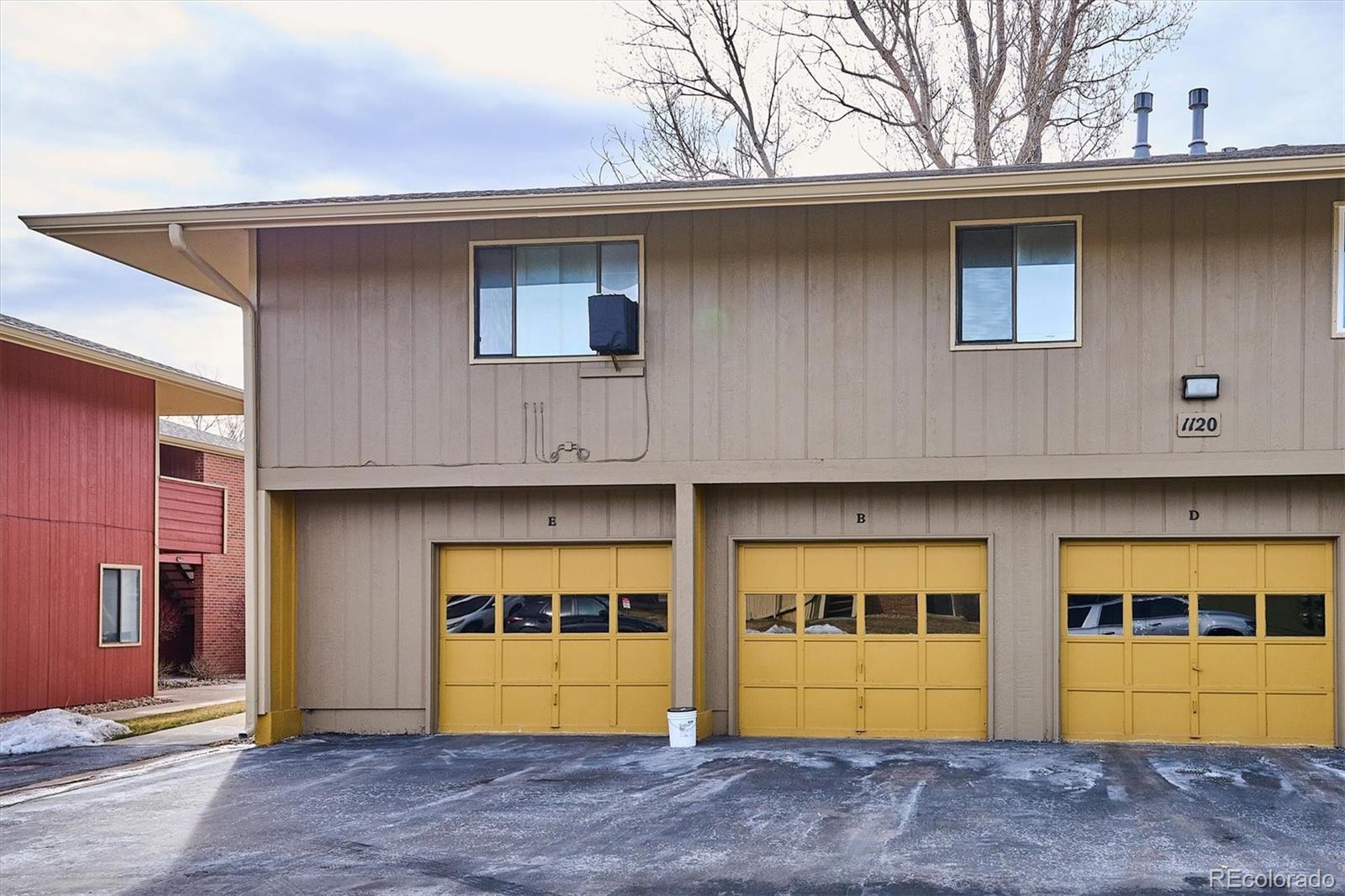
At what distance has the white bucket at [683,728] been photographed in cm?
1213

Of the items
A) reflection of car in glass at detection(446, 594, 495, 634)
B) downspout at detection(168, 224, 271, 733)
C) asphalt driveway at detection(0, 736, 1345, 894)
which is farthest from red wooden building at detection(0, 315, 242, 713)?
reflection of car in glass at detection(446, 594, 495, 634)

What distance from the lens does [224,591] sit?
24.5 m

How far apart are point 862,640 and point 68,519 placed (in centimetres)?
1126

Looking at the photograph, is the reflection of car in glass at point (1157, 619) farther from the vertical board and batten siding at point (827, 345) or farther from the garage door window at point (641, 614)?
the garage door window at point (641, 614)

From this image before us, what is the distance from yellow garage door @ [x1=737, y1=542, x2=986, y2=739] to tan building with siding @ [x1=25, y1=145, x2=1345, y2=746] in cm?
3

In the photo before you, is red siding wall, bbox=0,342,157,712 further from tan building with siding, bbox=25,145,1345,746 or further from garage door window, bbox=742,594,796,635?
garage door window, bbox=742,594,796,635

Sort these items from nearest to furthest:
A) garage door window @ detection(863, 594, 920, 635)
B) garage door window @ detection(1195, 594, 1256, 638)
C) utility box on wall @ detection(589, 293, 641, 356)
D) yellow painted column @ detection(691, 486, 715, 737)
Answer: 1. garage door window @ detection(1195, 594, 1256, 638)
2. utility box on wall @ detection(589, 293, 641, 356)
3. yellow painted column @ detection(691, 486, 715, 737)
4. garage door window @ detection(863, 594, 920, 635)

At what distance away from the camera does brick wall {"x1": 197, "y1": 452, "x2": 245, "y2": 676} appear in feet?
78.7

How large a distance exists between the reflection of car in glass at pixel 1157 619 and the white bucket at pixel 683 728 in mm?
3892

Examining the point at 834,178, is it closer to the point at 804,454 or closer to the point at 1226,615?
the point at 804,454

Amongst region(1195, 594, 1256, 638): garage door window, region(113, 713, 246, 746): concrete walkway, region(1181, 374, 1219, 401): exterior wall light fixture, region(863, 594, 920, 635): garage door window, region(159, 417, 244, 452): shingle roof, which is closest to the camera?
region(1181, 374, 1219, 401): exterior wall light fixture

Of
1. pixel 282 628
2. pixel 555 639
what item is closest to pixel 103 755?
pixel 282 628

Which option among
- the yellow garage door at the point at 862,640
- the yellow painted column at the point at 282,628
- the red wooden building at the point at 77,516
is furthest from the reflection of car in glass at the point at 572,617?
the red wooden building at the point at 77,516

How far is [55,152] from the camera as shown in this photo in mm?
31047
